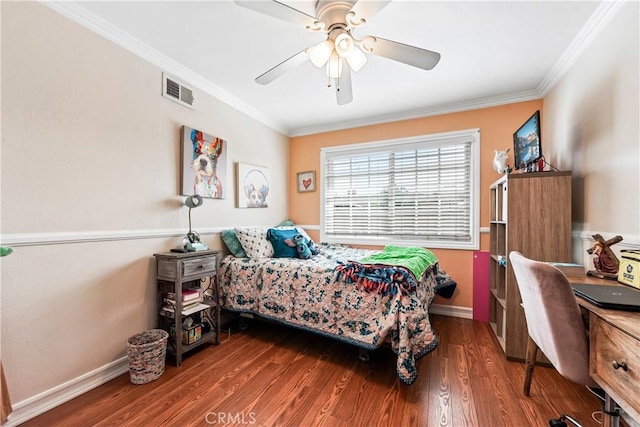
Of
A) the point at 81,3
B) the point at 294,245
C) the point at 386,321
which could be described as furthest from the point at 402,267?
the point at 81,3

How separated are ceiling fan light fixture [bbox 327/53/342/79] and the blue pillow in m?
1.72

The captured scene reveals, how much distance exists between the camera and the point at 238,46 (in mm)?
2062

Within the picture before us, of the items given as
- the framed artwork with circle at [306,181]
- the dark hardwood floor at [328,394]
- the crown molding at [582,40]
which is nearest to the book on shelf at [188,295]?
the dark hardwood floor at [328,394]

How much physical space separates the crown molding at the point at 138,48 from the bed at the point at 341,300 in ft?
5.65

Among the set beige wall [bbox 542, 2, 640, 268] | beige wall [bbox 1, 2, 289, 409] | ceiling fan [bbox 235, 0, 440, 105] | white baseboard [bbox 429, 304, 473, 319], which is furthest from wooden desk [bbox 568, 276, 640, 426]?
beige wall [bbox 1, 2, 289, 409]

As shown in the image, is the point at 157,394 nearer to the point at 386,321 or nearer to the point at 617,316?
the point at 386,321

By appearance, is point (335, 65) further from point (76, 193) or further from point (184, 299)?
point (184, 299)

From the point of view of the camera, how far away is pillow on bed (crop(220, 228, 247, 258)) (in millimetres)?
2762

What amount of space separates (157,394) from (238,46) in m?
2.52

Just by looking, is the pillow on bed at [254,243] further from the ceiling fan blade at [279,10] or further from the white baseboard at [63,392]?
the ceiling fan blade at [279,10]

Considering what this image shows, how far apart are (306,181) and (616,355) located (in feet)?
11.3

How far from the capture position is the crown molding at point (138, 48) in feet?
5.47

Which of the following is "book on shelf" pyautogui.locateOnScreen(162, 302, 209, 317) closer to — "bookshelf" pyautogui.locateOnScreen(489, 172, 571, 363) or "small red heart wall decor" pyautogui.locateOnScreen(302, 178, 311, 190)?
"small red heart wall decor" pyautogui.locateOnScreen(302, 178, 311, 190)

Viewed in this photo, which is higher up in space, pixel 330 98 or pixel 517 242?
pixel 330 98
